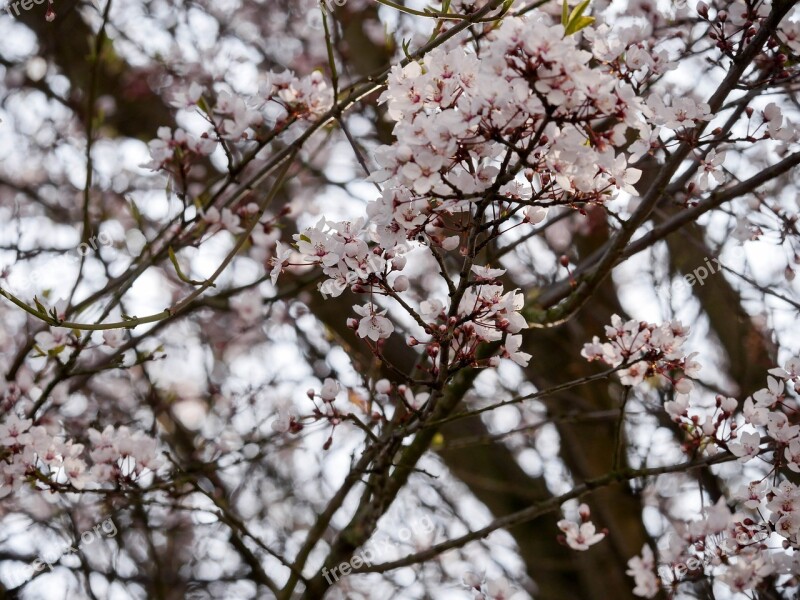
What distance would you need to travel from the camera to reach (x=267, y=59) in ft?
18.3

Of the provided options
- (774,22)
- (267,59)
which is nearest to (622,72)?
(774,22)

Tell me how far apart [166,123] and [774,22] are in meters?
3.93

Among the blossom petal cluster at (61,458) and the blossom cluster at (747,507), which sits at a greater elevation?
the blossom petal cluster at (61,458)

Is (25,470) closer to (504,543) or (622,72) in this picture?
(622,72)

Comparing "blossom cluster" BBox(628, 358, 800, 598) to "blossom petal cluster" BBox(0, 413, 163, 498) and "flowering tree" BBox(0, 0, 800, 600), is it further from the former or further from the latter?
"blossom petal cluster" BBox(0, 413, 163, 498)

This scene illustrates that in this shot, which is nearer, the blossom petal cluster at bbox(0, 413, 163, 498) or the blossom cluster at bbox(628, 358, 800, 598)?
the blossom cluster at bbox(628, 358, 800, 598)

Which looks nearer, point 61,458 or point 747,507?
point 747,507

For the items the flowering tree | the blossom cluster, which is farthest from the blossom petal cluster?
the blossom cluster
